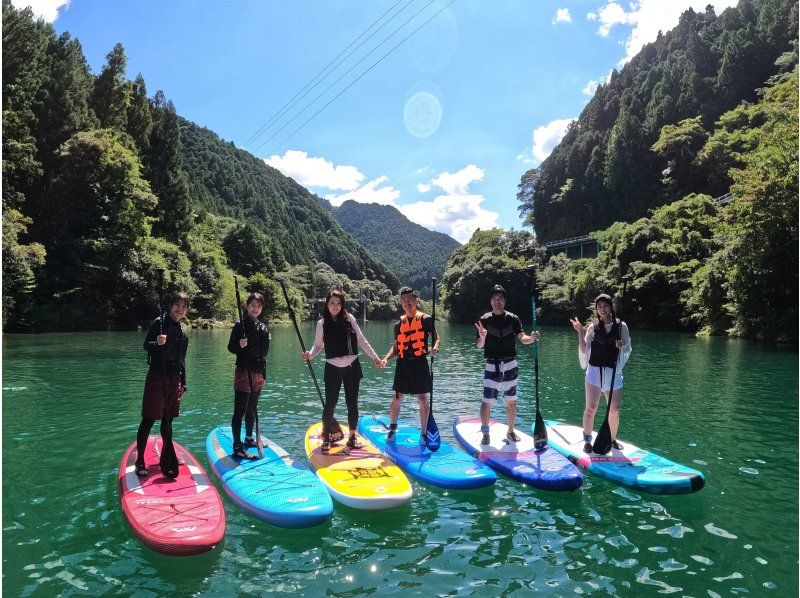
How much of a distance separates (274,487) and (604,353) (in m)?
5.02

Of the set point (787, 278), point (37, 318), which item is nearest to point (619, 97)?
point (787, 278)

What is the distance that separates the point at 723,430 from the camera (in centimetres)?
1031

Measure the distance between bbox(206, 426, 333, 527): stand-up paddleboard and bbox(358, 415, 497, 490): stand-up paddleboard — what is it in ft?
4.99

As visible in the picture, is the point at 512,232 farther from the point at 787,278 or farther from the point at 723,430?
the point at 723,430

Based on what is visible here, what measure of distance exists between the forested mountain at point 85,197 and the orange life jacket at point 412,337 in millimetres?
30698

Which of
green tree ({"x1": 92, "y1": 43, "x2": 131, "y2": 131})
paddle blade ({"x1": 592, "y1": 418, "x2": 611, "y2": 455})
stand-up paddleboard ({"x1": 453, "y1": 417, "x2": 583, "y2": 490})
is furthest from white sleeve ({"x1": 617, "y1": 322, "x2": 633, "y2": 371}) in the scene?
green tree ({"x1": 92, "y1": 43, "x2": 131, "y2": 131})

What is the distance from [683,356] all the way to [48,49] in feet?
175

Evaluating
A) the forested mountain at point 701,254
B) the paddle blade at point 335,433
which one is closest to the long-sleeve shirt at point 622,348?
the paddle blade at point 335,433

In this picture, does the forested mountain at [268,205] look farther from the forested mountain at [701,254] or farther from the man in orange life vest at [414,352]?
the man in orange life vest at [414,352]

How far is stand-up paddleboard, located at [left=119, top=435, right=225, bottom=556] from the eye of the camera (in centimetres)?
487

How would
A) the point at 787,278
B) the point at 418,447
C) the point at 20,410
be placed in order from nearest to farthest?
the point at 418,447 → the point at 20,410 → the point at 787,278

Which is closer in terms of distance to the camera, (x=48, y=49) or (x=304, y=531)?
(x=304, y=531)

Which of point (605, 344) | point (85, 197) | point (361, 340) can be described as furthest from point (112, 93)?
point (605, 344)

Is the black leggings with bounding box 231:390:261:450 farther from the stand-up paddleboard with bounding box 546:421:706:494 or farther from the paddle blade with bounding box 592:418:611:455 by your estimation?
the paddle blade with bounding box 592:418:611:455
